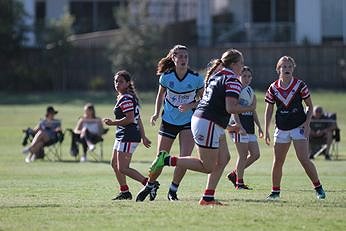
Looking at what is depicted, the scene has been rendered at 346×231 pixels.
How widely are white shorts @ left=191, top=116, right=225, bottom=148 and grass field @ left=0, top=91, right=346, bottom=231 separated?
83 centimetres

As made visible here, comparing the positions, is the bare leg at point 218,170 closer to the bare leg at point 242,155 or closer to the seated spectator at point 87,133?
the bare leg at point 242,155

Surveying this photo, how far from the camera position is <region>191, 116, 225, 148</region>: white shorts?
12.8m

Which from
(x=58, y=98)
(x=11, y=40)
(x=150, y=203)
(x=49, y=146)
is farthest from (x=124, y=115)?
(x=11, y=40)

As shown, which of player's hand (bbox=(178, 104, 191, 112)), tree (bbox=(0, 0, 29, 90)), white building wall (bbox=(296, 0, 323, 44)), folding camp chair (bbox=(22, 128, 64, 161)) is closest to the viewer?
player's hand (bbox=(178, 104, 191, 112))

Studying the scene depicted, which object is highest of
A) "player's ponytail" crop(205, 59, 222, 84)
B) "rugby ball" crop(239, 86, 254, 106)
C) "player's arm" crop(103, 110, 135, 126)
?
"player's ponytail" crop(205, 59, 222, 84)

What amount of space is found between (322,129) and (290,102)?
12296mm

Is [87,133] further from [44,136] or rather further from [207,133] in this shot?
[207,133]

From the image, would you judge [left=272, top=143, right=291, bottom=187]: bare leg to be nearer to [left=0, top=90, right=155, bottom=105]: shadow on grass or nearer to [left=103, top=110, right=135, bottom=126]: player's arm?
[left=103, top=110, right=135, bottom=126]: player's arm

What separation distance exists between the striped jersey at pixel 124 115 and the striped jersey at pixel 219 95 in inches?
78.3

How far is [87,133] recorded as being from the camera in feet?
87.3

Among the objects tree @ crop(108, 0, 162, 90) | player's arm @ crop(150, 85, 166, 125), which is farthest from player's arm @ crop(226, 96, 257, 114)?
tree @ crop(108, 0, 162, 90)

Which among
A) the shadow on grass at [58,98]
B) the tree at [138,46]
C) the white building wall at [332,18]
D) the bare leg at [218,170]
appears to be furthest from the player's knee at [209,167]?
the white building wall at [332,18]

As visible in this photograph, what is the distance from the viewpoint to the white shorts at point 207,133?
1277 cm

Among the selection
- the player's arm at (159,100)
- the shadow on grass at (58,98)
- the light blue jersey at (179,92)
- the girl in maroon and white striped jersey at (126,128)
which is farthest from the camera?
the shadow on grass at (58,98)
